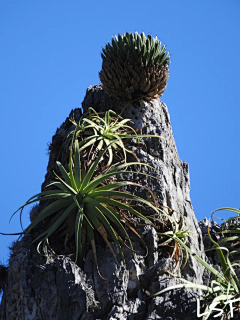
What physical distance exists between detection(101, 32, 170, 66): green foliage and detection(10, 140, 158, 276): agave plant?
2.14 m

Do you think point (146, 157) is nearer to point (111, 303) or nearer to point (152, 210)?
point (152, 210)

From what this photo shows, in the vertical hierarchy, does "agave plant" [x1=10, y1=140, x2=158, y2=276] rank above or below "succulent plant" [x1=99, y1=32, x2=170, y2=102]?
below

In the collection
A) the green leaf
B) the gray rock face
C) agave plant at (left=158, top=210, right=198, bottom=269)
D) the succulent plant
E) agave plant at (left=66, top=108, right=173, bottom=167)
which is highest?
the succulent plant

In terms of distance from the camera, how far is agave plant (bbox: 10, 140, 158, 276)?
5.86 meters

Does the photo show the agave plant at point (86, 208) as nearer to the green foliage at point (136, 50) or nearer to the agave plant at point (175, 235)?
the agave plant at point (175, 235)

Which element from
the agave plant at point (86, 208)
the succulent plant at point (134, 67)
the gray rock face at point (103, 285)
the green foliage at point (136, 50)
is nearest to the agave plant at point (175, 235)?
the gray rock face at point (103, 285)

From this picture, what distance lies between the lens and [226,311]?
4.93 m

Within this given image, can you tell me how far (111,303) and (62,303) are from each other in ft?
1.73

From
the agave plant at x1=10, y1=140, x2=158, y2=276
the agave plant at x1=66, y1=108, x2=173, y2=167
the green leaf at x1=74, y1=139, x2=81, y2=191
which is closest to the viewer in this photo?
the agave plant at x1=10, y1=140, x2=158, y2=276

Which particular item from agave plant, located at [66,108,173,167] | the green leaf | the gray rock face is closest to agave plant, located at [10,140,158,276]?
the green leaf

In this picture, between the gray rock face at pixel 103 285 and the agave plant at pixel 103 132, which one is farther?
the agave plant at pixel 103 132

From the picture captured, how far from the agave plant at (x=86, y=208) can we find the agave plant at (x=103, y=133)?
60 cm

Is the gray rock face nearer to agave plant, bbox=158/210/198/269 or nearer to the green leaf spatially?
agave plant, bbox=158/210/198/269

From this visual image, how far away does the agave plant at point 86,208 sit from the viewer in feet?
19.2
